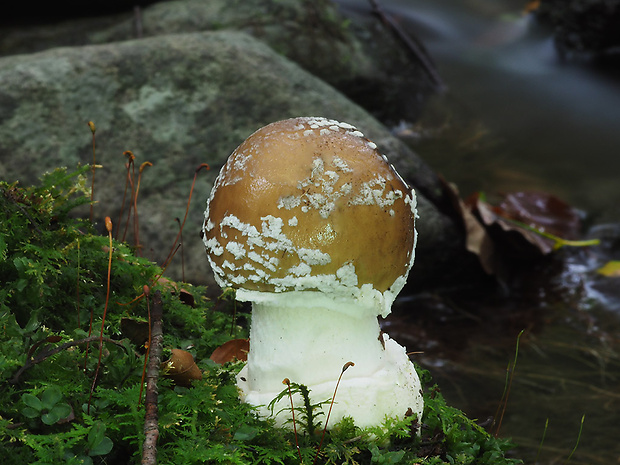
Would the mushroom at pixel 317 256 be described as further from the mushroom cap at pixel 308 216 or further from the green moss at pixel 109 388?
the green moss at pixel 109 388

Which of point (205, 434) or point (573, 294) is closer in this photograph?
point (205, 434)

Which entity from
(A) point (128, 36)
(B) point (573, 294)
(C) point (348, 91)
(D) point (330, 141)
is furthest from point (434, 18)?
(D) point (330, 141)

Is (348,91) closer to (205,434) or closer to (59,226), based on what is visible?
(59,226)

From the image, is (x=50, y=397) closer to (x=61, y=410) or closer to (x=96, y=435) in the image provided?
(x=61, y=410)

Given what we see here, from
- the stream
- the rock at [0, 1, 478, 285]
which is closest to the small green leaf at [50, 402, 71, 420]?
the stream

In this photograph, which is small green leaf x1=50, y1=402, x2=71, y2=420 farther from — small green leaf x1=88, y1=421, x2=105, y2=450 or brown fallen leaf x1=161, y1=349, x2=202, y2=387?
brown fallen leaf x1=161, y1=349, x2=202, y2=387

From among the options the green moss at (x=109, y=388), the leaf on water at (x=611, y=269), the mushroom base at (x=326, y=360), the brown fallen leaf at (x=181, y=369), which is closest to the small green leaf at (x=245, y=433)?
the green moss at (x=109, y=388)

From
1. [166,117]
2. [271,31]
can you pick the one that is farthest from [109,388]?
[271,31]
